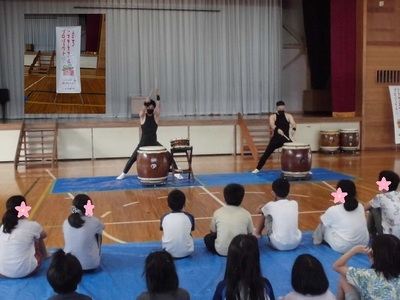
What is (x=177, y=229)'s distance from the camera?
13.3ft

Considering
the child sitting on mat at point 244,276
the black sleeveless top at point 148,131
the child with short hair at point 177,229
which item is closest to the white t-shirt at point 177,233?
the child with short hair at point 177,229

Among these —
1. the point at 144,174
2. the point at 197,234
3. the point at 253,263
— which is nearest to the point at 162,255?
the point at 253,263

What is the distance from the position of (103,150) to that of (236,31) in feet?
17.5

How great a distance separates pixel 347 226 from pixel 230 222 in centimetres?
97

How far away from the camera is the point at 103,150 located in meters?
10.7

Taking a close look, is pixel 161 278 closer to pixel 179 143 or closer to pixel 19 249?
pixel 19 249

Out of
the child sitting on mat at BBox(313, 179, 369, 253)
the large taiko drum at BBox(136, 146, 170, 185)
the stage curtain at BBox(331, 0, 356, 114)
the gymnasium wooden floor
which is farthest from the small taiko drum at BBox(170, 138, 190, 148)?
the stage curtain at BBox(331, 0, 356, 114)

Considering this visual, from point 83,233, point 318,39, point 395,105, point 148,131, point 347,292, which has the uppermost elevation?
point 318,39

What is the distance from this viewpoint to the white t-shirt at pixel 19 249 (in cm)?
366

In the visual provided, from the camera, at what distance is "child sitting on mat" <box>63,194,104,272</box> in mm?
3752

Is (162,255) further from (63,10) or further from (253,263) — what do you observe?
(63,10)

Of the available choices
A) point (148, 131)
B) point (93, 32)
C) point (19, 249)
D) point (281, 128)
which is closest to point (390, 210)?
point (19, 249)

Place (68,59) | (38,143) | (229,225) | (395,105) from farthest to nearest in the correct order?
(68,59) → (395,105) → (38,143) → (229,225)

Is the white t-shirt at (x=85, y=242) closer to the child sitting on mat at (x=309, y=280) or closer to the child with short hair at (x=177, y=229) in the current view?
the child with short hair at (x=177, y=229)
